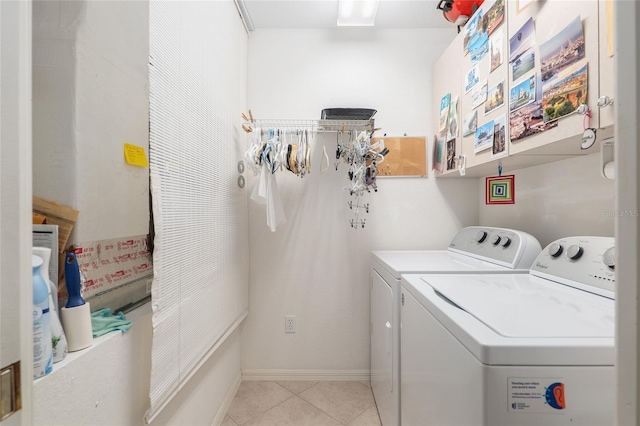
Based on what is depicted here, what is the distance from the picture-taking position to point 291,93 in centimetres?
191

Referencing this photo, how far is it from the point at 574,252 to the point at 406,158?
1132 millimetres

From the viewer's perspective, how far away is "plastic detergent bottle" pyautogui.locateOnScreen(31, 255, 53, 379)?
53cm

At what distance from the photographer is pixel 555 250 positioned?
1.05 meters

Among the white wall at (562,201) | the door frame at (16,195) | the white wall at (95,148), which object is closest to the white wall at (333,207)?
the white wall at (562,201)

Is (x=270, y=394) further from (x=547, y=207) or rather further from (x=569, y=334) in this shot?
(x=547, y=207)

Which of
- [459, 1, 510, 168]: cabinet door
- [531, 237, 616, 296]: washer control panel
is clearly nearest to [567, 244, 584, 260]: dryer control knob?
[531, 237, 616, 296]: washer control panel

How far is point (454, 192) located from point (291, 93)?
144 centimetres

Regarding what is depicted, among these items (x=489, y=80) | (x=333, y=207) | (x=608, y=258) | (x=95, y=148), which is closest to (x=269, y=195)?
(x=333, y=207)

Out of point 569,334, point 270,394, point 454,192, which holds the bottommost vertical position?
point 270,394

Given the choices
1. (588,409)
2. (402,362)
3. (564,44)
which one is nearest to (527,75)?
(564,44)

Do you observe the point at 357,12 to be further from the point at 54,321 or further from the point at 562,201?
the point at 54,321

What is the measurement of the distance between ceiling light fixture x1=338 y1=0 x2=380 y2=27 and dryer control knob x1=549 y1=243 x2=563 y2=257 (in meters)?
1.71

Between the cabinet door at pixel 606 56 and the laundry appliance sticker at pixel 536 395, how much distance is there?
2.31ft

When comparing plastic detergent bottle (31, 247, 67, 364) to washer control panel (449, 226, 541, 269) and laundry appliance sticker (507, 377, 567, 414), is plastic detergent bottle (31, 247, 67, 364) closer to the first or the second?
laundry appliance sticker (507, 377, 567, 414)
